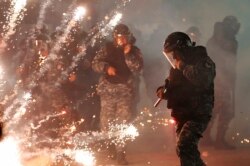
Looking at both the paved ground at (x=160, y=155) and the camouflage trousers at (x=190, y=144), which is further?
the paved ground at (x=160, y=155)

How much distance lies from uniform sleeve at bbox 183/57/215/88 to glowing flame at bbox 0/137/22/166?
4.11 meters

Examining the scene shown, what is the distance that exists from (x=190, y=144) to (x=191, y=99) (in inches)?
27.0

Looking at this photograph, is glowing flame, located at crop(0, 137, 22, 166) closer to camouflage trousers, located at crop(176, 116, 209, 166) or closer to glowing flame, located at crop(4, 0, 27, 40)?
camouflage trousers, located at crop(176, 116, 209, 166)

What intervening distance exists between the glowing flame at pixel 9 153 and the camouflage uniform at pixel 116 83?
7.59 feet

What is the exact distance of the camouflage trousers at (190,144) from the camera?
5992 mm

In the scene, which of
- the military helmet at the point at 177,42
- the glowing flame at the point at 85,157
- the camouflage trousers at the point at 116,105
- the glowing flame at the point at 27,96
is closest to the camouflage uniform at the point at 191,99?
the military helmet at the point at 177,42

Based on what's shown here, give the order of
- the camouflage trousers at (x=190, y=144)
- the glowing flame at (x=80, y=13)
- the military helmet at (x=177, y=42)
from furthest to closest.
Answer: the glowing flame at (x=80, y=13), the military helmet at (x=177, y=42), the camouflage trousers at (x=190, y=144)

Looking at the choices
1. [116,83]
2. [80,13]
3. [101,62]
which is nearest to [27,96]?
[101,62]

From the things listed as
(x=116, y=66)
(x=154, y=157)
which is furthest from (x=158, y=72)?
(x=154, y=157)

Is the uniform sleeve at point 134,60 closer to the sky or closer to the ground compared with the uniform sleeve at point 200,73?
closer to the sky

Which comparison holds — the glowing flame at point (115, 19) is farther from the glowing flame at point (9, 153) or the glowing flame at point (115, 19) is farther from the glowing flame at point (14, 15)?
the glowing flame at point (9, 153)

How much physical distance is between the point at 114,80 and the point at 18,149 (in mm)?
2964

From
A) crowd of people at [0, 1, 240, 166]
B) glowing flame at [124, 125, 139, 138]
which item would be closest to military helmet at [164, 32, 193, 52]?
crowd of people at [0, 1, 240, 166]

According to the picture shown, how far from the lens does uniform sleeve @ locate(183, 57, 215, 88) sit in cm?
605
